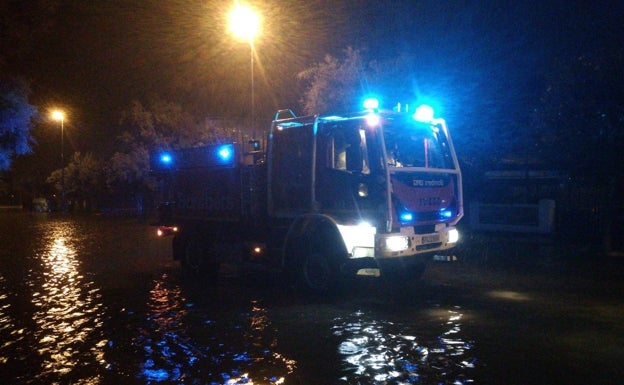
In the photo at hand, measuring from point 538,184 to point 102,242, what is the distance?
608 inches

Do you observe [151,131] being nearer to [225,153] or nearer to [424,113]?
[225,153]

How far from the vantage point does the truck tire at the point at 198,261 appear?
12.8m

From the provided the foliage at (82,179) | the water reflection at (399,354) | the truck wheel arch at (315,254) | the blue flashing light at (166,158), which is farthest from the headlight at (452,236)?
the foliage at (82,179)

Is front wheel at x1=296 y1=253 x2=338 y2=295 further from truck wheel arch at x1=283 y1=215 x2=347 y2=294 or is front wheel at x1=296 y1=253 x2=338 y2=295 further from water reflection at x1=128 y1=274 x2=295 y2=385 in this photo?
water reflection at x1=128 y1=274 x2=295 y2=385

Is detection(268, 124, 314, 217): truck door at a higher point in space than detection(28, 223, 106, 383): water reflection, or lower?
higher

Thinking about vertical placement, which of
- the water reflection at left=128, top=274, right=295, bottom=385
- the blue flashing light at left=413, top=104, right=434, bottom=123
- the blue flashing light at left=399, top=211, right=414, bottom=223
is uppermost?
the blue flashing light at left=413, top=104, right=434, bottom=123

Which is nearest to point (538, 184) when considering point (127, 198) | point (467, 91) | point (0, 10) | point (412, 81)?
point (467, 91)

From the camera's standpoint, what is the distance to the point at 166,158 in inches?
533

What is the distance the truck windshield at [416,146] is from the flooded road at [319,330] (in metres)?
2.20

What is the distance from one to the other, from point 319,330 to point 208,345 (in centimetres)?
144

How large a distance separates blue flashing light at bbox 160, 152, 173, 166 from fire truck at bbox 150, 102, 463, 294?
1.24 meters

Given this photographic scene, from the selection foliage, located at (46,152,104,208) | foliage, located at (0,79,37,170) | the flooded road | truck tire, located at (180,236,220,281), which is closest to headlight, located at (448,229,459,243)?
the flooded road

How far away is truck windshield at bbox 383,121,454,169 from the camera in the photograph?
956cm

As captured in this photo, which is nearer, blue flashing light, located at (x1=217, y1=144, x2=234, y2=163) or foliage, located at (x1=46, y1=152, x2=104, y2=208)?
blue flashing light, located at (x1=217, y1=144, x2=234, y2=163)
